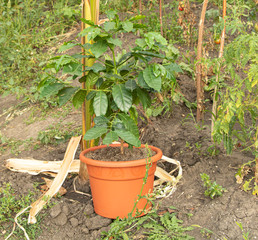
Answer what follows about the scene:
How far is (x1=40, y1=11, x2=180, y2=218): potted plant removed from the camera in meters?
2.17

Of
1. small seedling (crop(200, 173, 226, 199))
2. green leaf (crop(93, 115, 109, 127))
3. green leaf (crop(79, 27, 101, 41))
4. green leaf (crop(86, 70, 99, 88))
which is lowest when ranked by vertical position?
small seedling (crop(200, 173, 226, 199))

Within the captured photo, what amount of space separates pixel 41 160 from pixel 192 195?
1382 mm

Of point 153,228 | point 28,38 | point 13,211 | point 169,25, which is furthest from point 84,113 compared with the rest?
point 28,38

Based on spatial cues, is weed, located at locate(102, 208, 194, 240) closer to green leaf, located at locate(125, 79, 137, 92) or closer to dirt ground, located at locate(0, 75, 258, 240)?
dirt ground, located at locate(0, 75, 258, 240)

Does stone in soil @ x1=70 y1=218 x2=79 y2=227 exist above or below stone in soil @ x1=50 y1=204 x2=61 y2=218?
below

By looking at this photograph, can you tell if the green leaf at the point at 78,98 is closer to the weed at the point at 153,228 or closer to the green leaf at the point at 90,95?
the green leaf at the point at 90,95

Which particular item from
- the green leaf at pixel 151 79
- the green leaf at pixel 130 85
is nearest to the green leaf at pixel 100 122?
the green leaf at pixel 130 85

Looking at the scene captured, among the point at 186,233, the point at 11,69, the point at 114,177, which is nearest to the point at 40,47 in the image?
the point at 11,69

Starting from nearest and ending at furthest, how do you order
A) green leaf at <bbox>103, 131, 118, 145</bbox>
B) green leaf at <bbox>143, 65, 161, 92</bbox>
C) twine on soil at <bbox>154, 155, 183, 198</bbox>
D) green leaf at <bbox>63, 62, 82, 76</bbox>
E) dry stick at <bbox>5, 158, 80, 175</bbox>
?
green leaf at <bbox>103, 131, 118, 145</bbox>
green leaf at <bbox>143, 65, 161, 92</bbox>
green leaf at <bbox>63, 62, 82, 76</bbox>
twine on soil at <bbox>154, 155, 183, 198</bbox>
dry stick at <bbox>5, 158, 80, 175</bbox>

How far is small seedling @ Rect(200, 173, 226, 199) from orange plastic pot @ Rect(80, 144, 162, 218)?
1.18 ft

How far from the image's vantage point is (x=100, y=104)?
2.26 meters

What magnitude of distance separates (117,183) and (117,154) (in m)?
0.23

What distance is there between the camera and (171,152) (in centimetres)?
312

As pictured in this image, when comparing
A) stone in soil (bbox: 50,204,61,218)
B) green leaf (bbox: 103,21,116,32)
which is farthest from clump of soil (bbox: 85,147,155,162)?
green leaf (bbox: 103,21,116,32)
